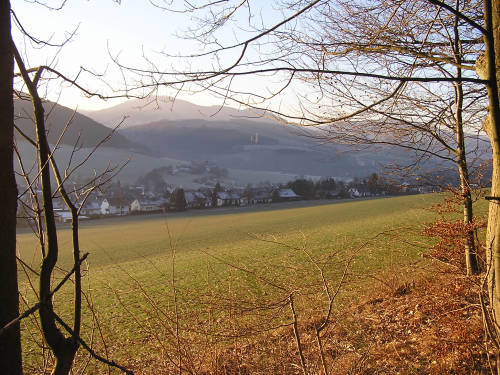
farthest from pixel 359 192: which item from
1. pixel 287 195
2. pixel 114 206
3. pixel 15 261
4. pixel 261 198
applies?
pixel 15 261

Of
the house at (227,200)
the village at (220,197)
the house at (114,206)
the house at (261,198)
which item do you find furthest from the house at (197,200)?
the house at (114,206)

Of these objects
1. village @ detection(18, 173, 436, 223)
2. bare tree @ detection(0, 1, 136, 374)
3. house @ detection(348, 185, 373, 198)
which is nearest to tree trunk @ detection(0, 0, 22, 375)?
bare tree @ detection(0, 1, 136, 374)

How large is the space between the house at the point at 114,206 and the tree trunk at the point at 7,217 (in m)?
66.2

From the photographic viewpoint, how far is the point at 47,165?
2158 mm

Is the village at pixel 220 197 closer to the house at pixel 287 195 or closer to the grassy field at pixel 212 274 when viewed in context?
the house at pixel 287 195

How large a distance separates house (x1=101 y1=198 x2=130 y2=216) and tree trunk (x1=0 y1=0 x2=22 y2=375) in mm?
66240

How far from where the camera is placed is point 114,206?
67.3 m

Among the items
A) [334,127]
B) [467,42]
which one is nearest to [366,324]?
[334,127]

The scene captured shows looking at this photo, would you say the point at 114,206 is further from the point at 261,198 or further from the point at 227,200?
the point at 261,198

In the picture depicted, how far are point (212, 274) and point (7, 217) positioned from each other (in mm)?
15376

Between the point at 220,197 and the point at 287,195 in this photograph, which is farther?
the point at 287,195

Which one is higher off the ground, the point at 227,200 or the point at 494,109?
the point at 494,109

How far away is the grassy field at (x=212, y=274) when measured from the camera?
12.1 ft

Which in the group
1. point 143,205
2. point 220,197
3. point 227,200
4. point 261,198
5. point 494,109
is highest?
point 494,109
